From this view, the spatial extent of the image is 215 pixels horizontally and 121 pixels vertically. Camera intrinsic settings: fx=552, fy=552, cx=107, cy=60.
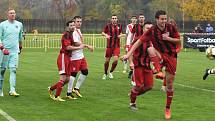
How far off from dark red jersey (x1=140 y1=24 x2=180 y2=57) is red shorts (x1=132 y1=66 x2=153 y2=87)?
90 centimetres

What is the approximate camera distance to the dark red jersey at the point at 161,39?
416 inches

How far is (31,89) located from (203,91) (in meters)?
4.73

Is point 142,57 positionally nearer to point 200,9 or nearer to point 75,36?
point 75,36

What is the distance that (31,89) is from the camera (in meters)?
15.2

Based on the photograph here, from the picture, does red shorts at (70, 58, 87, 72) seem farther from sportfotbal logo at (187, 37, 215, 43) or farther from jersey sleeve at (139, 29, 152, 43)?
sportfotbal logo at (187, 37, 215, 43)

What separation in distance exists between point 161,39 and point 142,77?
3.73 feet

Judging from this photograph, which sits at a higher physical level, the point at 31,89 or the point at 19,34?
the point at 19,34

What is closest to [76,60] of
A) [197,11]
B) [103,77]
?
[103,77]

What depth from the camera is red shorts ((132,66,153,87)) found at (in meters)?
11.4

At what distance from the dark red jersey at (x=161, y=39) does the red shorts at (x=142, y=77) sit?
2.94ft

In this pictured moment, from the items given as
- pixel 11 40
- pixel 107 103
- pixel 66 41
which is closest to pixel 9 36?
pixel 11 40

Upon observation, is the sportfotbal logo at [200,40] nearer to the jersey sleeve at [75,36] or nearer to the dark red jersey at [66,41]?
the jersey sleeve at [75,36]

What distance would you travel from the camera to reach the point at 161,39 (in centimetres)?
1062

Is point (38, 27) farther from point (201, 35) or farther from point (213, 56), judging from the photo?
point (213, 56)
